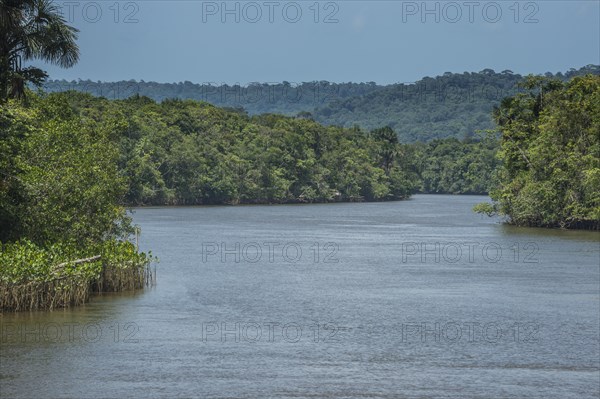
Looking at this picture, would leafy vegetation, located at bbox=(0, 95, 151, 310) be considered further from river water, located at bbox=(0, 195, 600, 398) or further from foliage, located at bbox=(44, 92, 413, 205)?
foliage, located at bbox=(44, 92, 413, 205)

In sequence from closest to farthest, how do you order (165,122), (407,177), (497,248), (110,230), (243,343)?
1. (243,343)
2. (110,230)
3. (497,248)
4. (165,122)
5. (407,177)

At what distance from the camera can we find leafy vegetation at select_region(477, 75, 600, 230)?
228 ft

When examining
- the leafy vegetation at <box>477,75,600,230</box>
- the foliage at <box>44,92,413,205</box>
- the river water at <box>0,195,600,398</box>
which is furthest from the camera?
the foliage at <box>44,92,413,205</box>

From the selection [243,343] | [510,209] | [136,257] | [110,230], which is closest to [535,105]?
[510,209]

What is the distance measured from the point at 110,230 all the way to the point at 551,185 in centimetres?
3702

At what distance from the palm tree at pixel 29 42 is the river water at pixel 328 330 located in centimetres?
768

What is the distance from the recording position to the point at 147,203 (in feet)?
363

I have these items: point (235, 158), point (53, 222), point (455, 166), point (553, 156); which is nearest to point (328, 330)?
point (53, 222)

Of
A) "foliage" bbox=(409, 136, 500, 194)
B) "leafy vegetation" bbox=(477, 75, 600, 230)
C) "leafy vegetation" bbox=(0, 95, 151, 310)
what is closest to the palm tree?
"leafy vegetation" bbox=(0, 95, 151, 310)

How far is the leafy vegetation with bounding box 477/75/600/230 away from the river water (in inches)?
516

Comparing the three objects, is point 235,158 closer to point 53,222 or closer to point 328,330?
point 53,222

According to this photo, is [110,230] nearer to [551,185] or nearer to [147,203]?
[551,185]

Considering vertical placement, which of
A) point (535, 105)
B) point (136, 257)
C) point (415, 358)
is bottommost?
point (415, 358)

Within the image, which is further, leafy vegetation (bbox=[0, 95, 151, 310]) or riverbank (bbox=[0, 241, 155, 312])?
leafy vegetation (bbox=[0, 95, 151, 310])
